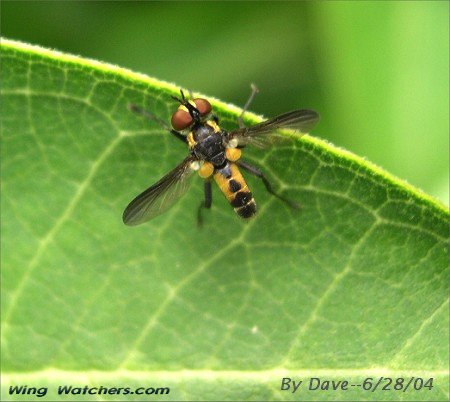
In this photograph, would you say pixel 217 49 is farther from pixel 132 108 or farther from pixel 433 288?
pixel 433 288

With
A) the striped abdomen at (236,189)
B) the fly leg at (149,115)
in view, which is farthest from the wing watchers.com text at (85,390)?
the fly leg at (149,115)

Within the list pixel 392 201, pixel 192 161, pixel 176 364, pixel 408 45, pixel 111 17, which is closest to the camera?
pixel 392 201

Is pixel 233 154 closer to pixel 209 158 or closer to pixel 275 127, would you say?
pixel 209 158

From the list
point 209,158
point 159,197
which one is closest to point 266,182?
point 159,197

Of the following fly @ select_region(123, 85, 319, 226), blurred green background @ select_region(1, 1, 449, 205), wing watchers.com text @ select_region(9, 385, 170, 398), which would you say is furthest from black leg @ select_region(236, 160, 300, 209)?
blurred green background @ select_region(1, 1, 449, 205)

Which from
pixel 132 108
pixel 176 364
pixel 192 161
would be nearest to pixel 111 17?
pixel 192 161

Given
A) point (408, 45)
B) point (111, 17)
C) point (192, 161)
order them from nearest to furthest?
point (192, 161) < point (408, 45) < point (111, 17)
